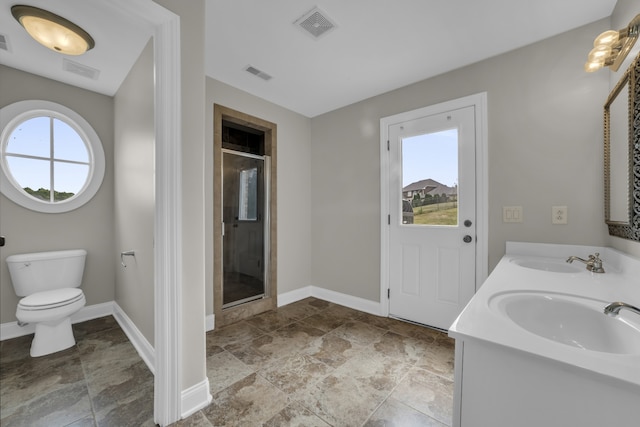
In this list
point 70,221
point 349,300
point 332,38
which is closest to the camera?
point 332,38

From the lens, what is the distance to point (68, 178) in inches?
104

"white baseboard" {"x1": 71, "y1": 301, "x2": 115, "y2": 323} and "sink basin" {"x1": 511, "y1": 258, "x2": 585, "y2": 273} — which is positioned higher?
"sink basin" {"x1": 511, "y1": 258, "x2": 585, "y2": 273}

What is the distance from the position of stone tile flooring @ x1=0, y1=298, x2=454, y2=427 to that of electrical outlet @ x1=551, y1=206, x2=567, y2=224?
125cm

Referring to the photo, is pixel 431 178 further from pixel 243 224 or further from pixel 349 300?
pixel 243 224

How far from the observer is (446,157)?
7.91 feet

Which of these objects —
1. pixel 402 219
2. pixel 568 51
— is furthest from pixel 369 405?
pixel 568 51

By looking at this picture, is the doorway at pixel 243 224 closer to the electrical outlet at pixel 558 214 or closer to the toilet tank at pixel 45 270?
the toilet tank at pixel 45 270

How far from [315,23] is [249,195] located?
1.84 m

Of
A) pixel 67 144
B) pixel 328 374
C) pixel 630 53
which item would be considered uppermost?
pixel 630 53

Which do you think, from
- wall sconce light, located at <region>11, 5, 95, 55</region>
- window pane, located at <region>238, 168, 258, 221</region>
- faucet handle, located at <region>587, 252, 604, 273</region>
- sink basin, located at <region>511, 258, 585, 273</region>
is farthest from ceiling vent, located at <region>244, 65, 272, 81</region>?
faucet handle, located at <region>587, 252, 604, 273</region>

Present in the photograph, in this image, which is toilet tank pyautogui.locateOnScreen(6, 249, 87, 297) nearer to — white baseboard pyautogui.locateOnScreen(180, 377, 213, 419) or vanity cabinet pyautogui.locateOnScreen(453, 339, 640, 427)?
white baseboard pyautogui.locateOnScreen(180, 377, 213, 419)

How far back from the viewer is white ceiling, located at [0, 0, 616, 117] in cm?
164

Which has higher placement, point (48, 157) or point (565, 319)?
point (48, 157)

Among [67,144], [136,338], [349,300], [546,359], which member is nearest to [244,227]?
[136,338]
